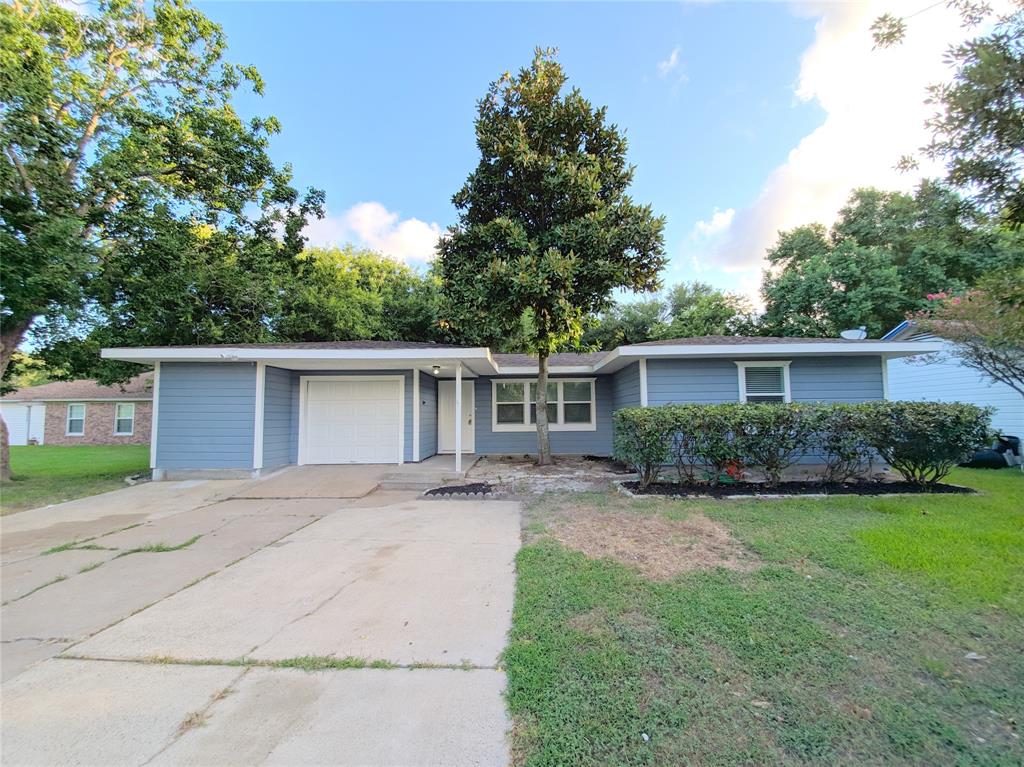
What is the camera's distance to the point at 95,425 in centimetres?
1944

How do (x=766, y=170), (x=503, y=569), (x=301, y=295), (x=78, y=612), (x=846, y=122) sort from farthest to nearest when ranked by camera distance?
1. (x=301, y=295)
2. (x=766, y=170)
3. (x=503, y=569)
4. (x=78, y=612)
5. (x=846, y=122)

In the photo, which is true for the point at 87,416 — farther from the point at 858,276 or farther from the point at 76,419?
the point at 858,276

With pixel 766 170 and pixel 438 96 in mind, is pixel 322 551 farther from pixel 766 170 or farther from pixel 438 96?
pixel 766 170

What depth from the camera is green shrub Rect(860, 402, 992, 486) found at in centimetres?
670

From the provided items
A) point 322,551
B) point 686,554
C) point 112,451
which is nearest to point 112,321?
point 112,451

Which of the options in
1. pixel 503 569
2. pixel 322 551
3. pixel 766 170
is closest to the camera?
pixel 503 569

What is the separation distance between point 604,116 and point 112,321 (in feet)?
40.7

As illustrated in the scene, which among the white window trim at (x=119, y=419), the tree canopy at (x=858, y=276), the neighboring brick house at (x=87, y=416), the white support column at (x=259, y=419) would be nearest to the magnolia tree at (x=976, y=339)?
the tree canopy at (x=858, y=276)

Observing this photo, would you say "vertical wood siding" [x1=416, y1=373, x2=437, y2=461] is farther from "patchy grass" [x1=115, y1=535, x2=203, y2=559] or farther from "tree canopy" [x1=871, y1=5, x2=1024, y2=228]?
"tree canopy" [x1=871, y1=5, x2=1024, y2=228]

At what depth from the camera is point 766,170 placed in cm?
981

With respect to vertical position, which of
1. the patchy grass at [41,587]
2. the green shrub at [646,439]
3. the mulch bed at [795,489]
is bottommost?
the patchy grass at [41,587]

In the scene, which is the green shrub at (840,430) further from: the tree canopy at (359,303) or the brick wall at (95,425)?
the brick wall at (95,425)

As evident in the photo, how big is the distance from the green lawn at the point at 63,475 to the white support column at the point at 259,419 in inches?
97.6

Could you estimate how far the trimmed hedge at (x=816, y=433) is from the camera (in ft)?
22.1
